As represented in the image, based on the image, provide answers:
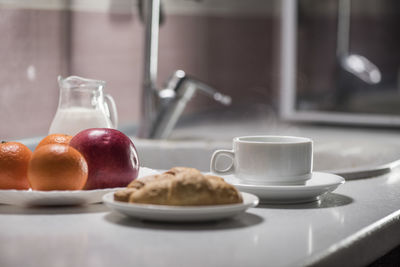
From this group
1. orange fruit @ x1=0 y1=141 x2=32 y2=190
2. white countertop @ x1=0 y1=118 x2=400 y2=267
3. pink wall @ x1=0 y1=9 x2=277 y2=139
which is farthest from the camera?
pink wall @ x1=0 y1=9 x2=277 y2=139

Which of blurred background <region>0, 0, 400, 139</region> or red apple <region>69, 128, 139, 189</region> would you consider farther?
blurred background <region>0, 0, 400, 139</region>

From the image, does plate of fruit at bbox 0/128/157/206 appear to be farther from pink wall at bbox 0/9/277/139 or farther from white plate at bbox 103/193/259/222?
pink wall at bbox 0/9/277/139

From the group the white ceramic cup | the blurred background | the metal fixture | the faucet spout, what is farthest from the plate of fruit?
the metal fixture

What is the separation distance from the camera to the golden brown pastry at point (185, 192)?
66 cm

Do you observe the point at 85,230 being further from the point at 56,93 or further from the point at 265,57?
the point at 265,57

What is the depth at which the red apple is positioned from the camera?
0.78 metres

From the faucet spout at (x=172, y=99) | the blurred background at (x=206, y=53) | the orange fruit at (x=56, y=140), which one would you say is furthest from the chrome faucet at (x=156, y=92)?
the orange fruit at (x=56, y=140)

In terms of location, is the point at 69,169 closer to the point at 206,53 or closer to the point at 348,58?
the point at 348,58

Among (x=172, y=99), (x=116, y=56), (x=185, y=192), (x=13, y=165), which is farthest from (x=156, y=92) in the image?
(x=185, y=192)

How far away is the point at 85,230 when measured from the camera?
646 mm

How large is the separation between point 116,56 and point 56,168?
1.05 metres

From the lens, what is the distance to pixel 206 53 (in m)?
2.23

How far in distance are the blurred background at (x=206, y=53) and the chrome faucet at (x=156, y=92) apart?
0.16m

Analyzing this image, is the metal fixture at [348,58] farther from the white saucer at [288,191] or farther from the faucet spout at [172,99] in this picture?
the white saucer at [288,191]
